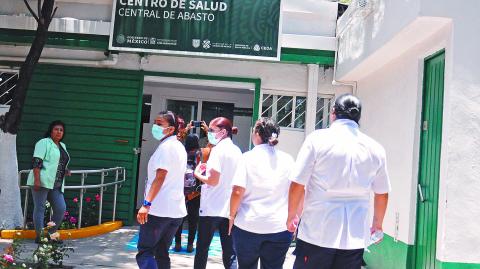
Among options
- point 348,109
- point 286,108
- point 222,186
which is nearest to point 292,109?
point 286,108

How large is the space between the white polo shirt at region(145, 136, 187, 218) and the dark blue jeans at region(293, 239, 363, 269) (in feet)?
5.15

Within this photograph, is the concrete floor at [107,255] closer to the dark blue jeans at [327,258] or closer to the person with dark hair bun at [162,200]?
the person with dark hair bun at [162,200]

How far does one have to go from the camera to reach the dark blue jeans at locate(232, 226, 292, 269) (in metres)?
4.06

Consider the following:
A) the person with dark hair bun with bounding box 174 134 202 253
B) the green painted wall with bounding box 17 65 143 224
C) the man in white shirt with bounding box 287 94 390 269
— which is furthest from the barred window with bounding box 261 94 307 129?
the man in white shirt with bounding box 287 94 390 269

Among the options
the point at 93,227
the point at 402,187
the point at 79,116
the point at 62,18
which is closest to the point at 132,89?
the point at 79,116

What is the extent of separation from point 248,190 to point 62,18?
20.5 ft

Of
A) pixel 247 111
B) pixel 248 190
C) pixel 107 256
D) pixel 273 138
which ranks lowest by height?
pixel 107 256

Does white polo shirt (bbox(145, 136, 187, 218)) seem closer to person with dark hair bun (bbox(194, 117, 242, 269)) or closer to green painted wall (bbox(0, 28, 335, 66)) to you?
person with dark hair bun (bbox(194, 117, 242, 269))

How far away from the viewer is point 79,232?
26.8ft

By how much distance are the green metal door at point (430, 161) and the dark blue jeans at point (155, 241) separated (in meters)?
2.51

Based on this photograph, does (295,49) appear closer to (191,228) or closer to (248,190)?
(191,228)

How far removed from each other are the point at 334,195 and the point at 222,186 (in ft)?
6.11

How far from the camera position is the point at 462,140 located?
4.80m

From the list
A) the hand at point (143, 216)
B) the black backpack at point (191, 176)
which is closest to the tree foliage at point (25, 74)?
the black backpack at point (191, 176)
